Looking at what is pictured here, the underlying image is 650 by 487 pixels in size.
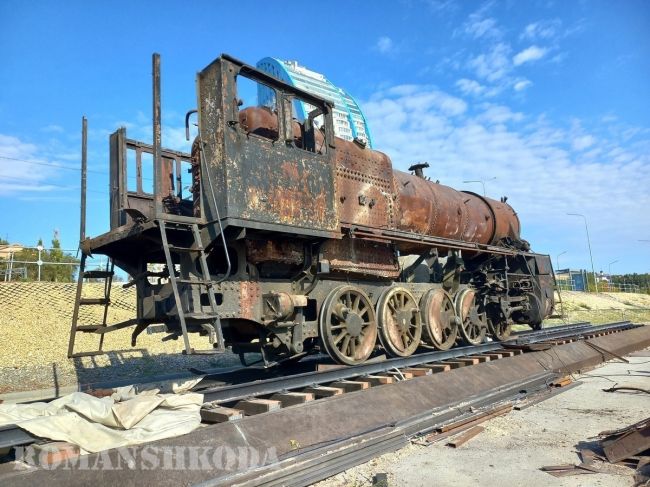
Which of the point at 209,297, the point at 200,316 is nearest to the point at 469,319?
the point at 209,297

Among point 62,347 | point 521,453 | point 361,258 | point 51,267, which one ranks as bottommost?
point 521,453

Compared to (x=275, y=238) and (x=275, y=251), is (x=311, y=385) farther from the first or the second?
(x=275, y=238)

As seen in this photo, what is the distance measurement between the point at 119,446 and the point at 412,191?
6.98 meters

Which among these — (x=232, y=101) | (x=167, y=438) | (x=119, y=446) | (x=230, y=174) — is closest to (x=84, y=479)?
(x=119, y=446)

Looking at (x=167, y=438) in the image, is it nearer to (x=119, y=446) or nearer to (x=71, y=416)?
(x=119, y=446)

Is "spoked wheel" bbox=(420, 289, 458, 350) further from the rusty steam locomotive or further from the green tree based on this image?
the green tree

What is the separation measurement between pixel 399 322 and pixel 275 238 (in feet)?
9.16

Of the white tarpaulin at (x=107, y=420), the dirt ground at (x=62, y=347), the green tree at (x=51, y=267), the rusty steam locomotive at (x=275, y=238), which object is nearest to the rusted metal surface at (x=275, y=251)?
the rusty steam locomotive at (x=275, y=238)

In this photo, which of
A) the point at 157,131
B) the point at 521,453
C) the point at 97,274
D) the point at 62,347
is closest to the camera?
the point at 521,453

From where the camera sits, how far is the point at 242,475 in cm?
362

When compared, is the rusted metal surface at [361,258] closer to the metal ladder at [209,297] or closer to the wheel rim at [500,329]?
the metal ladder at [209,297]

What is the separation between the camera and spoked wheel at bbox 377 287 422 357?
7.68 metres

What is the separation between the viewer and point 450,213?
10312mm

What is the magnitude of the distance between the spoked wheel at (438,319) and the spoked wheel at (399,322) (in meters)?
0.28
